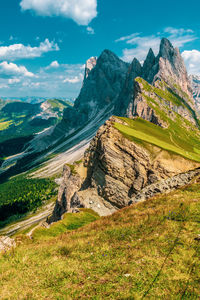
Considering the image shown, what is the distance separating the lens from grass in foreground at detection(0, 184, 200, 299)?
9.80m

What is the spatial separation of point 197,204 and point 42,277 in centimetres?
1380

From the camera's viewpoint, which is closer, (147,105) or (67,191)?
(67,191)

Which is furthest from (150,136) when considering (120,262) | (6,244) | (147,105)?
(147,105)

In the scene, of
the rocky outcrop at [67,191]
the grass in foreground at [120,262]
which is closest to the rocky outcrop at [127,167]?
the rocky outcrop at [67,191]

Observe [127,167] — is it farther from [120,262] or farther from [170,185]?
[120,262]

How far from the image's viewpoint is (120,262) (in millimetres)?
12180

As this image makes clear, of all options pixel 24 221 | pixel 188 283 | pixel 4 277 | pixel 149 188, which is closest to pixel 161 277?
pixel 188 283

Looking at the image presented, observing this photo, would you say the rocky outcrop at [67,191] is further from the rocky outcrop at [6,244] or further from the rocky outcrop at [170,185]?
the rocky outcrop at [6,244]

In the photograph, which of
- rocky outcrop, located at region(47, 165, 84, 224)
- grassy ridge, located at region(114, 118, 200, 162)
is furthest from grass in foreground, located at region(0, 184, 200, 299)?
rocky outcrop, located at region(47, 165, 84, 224)

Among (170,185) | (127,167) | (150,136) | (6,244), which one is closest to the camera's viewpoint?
(6,244)

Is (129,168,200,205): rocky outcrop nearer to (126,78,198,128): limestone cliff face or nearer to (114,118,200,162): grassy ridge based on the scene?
(114,118,200,162): grassy ridge

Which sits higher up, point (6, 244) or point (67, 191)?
point (6, 244)

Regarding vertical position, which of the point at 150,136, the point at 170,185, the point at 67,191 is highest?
the point at 150,136

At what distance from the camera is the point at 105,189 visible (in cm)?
4791
